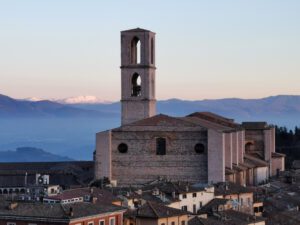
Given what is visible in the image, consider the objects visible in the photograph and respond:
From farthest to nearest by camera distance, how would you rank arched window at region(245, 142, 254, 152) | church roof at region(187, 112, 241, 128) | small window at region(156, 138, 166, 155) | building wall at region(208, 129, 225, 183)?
arched window at region(245, 142, 254, 152) < church roof at region(187, 112, 241, 128) < small window at region(156, 138, 166, 155) < building wall at region(208, 129, 225, 183)

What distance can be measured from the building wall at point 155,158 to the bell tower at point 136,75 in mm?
5754

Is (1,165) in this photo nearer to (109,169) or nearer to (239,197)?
(109,169)

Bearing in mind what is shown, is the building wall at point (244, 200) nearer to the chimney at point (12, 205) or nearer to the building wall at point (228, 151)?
the building wall at point (228, 151)

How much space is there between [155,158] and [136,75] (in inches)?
364

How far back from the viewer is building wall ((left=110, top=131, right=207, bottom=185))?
56.3m


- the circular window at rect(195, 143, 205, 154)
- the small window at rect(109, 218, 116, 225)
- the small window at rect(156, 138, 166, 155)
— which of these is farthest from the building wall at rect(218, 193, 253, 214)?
the small window at rect(109, 218, 116, 225)

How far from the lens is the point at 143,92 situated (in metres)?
63.4

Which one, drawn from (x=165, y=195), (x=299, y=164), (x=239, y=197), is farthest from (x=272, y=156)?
(x=165, y=195)

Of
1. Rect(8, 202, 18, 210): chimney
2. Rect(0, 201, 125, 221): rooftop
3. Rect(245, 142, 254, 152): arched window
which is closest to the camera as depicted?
Rect(0, 201, 125, 221): rooftop

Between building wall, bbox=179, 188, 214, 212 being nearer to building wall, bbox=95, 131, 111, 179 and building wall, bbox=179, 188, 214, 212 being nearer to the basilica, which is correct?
the basilica

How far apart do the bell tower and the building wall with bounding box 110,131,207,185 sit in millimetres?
5754

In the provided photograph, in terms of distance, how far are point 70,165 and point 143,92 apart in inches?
312

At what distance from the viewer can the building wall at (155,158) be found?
2217 inches

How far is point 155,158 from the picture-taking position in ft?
187
